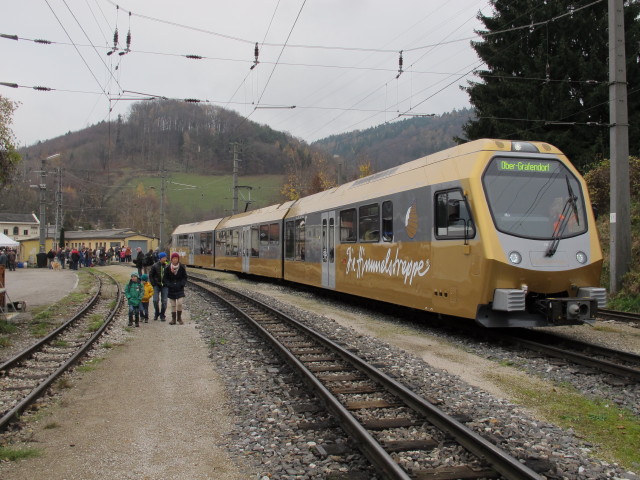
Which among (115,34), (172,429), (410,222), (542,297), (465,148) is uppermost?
(115,34)

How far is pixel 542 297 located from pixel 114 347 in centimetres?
734

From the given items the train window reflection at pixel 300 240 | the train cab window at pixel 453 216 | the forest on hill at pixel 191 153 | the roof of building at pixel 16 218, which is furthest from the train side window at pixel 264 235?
the roof of building at pixel 16 218

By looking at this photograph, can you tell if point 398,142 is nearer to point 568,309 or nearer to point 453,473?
point 568,309

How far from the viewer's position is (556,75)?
22.7 metres

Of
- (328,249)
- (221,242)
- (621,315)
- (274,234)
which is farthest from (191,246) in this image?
(621,315)

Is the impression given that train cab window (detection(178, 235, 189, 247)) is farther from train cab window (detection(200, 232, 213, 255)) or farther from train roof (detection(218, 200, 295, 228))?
train roof (detection(218, 200, 295, 228))

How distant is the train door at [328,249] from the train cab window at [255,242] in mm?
8079

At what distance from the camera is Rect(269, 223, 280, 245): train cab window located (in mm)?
20906

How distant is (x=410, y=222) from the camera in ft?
35.6

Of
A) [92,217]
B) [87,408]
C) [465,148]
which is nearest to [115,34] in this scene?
[465,148]

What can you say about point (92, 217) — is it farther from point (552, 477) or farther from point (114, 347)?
point (552, 477)

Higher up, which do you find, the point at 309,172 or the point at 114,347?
the point at 309,172

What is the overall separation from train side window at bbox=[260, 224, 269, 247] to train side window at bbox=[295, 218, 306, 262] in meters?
3.62

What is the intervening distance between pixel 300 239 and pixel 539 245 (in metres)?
10.5
